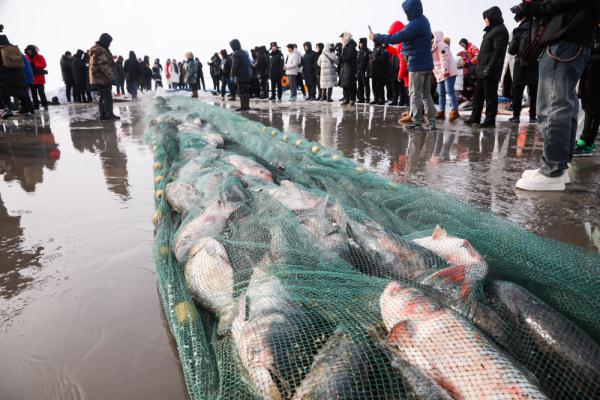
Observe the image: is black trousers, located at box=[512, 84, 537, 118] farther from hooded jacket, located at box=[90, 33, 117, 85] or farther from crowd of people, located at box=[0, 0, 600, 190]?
hooded jacket, located at box=[90, 33, 117, 85]

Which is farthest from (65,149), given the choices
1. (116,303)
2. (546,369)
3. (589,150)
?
(589,150)

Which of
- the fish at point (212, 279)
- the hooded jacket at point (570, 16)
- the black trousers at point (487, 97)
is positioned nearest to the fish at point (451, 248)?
the fish at point (212, 279)

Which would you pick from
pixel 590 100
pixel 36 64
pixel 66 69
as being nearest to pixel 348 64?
pixel 590 100

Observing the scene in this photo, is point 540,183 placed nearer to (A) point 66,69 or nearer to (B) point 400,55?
(B) point 400,55

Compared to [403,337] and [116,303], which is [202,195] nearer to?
[116,303]

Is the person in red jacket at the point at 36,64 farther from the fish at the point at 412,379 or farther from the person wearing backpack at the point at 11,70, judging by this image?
the fish at the point at 412,379

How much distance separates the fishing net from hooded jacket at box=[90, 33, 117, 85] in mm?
8970

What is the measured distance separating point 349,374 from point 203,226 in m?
1.57

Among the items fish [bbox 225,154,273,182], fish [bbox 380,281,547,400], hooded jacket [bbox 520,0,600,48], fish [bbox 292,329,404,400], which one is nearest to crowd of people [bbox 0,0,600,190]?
hooded jacket [bbox 520,0,600,48]

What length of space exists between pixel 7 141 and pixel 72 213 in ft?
19.6

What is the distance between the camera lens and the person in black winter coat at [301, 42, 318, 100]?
685 inches

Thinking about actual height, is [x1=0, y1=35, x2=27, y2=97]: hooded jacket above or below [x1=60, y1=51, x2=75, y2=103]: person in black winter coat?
below

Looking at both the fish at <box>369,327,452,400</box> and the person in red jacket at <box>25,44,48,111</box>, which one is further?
the person in red jacket at <box>25,44,48,111</box>

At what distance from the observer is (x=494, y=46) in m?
7.77
